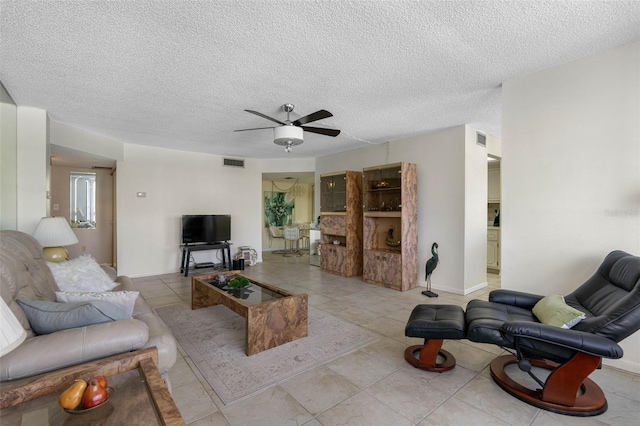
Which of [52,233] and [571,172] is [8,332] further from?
[571,172]

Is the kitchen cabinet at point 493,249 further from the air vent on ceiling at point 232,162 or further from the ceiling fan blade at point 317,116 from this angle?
the air vent on ceiling at point 232,162

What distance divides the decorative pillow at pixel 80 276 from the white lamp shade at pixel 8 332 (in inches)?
89.6

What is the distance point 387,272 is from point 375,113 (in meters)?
2.71

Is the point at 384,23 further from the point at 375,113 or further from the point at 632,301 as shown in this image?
the point at 632,301

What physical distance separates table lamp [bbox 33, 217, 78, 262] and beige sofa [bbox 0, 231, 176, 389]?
1.18 metres

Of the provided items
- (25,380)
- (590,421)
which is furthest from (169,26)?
(590,421)

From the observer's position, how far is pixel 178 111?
3.85 m

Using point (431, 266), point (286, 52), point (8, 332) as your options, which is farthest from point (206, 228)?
point (8, 332)

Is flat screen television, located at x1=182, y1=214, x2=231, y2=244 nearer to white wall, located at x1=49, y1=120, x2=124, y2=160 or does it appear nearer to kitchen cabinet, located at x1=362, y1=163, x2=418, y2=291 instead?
white wall, located at x1=49, y1=120, x2=124, y2=160

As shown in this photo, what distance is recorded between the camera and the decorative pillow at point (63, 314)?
5.65 ft

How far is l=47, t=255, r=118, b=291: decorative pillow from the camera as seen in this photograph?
2.61m

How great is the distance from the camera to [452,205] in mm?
4789

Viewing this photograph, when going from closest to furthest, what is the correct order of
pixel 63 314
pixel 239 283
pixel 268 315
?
1. pixel 63 314
2. pixel 268 315
3. pixel 239 283

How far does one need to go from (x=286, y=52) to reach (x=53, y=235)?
11.0ft
